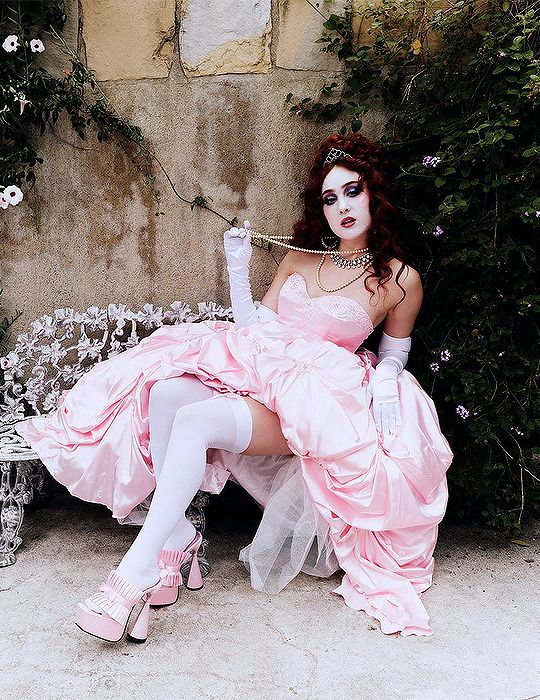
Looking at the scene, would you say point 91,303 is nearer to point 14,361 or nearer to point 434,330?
point 14,361

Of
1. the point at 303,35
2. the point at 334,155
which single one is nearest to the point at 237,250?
the point at 334,155

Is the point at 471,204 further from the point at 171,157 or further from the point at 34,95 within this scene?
the point at 34,95

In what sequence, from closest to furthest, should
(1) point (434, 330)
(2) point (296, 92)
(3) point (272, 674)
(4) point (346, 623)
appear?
(3) point (272, 674) → (4) point (346, 623) → (1) point (434, 330) → (2) point (296, 92)

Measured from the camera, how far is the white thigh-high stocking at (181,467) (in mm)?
1813

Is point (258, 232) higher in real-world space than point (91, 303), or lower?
higher

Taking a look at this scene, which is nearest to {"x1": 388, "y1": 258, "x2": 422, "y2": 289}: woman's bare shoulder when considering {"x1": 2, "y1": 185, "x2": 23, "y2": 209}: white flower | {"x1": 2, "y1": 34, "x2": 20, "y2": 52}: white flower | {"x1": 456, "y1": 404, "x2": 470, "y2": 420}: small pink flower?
{"x1": 456, "y1": 404, "x2": 470, "y2": 420}: small pink flower

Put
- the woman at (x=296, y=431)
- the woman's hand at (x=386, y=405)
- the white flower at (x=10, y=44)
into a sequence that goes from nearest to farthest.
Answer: the woman at (x=296, y=431) → the woman's hand at (x=386, y=405) → the white flower at (x=10, y=44)

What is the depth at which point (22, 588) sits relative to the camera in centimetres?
204

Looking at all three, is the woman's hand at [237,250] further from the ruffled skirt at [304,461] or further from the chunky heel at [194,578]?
the chunky heel at [194,578]

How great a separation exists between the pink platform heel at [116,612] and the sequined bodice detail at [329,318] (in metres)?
0.91

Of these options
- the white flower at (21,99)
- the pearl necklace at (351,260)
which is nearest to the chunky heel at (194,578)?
the pearl necklace at (351,260)

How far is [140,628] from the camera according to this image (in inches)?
70.5

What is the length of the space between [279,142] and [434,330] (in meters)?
0.87

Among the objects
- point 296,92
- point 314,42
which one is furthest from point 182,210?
point 314,42
